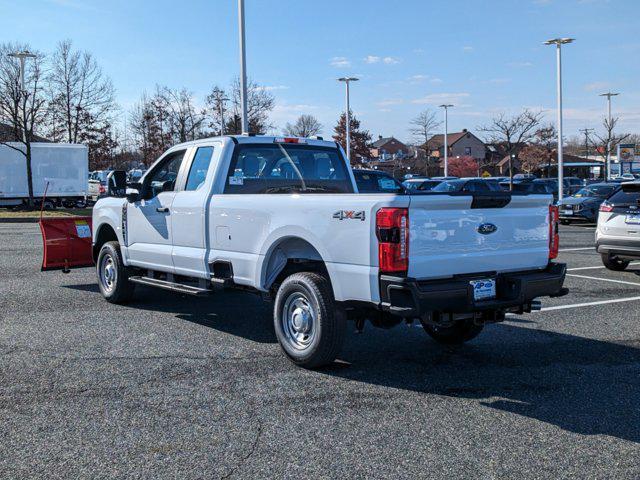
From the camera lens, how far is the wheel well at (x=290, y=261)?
6125 mm

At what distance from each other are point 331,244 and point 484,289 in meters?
1.27

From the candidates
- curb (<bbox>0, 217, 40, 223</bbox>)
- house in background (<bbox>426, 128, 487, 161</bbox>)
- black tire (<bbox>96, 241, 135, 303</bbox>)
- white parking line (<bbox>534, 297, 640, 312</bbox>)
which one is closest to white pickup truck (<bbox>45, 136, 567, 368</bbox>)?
black tire (<bbox>96, 241, 135, 303</bbox>)

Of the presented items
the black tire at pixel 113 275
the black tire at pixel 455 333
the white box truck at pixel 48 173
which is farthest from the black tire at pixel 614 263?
the white box truck at pixel 48 173

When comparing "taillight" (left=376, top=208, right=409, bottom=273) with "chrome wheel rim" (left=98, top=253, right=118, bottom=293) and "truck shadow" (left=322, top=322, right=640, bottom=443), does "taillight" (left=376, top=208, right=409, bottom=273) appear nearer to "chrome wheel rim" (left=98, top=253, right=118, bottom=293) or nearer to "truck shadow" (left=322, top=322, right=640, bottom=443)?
"truck shadow" (left=322, top=322, right=640, bottom=443)

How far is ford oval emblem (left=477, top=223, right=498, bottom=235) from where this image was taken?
221 inches

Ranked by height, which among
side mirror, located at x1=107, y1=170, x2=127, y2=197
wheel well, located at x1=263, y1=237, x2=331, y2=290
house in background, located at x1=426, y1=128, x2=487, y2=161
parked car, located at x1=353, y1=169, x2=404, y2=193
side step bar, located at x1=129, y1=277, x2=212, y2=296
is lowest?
side step bar, located at x1=129, y1=277, x2=212, y2=296

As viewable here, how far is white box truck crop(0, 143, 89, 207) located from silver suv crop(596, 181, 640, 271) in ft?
Result: 86.5

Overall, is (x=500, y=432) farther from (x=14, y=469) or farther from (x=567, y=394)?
(x=14, y=469)


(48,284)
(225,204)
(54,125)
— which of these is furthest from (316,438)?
(54,125)

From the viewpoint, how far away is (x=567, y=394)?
5305 millimetres

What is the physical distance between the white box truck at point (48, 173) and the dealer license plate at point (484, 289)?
29.6 m

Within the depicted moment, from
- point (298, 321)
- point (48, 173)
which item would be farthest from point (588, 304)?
point (48, 173)

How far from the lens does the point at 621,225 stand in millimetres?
11609

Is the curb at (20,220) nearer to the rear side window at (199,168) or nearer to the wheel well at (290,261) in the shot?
the rear side window at (199,168)
